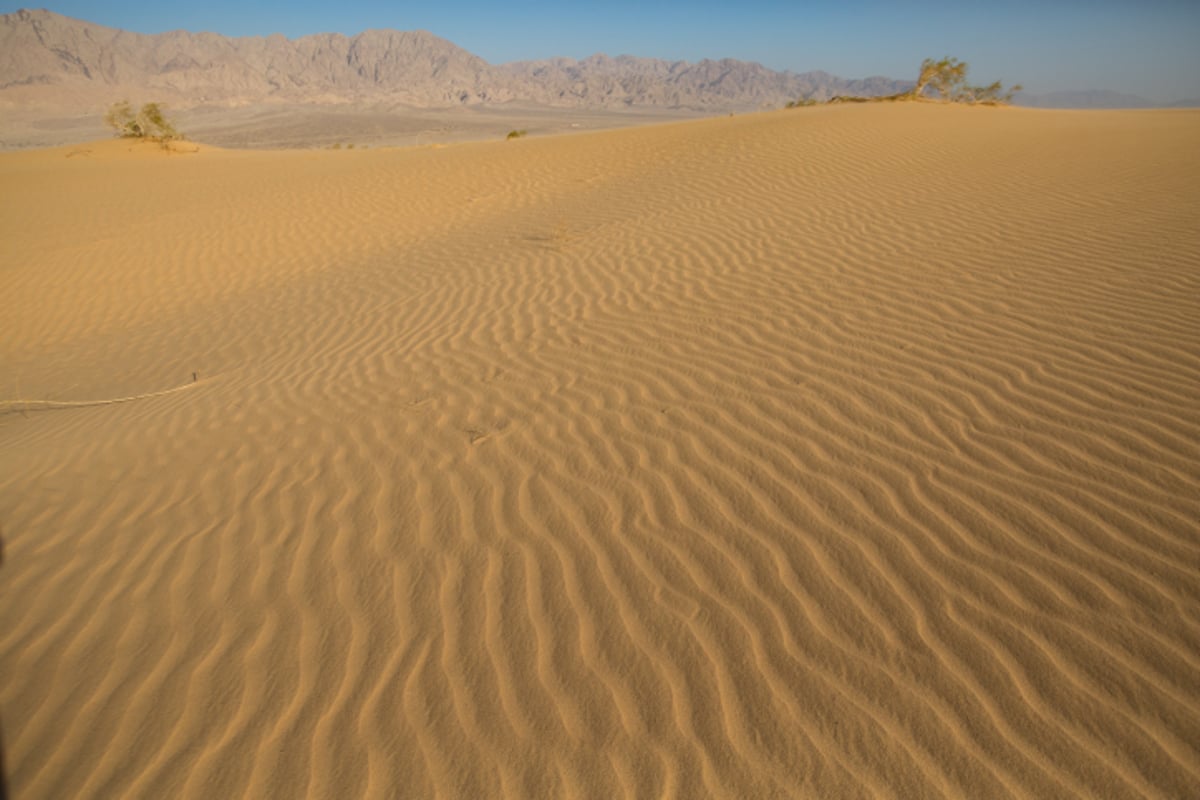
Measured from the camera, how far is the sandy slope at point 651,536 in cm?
206

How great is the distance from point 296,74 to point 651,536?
493 ft

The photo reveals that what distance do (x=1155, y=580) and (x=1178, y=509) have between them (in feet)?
1.65

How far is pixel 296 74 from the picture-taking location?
124 meters

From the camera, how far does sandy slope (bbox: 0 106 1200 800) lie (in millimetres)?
2059

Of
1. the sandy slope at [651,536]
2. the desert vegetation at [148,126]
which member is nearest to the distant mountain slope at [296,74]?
the desert vegetation at [148,126]

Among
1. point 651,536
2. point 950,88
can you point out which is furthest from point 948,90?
point 651,536

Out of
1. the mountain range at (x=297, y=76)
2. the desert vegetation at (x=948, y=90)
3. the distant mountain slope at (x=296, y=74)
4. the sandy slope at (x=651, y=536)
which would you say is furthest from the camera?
the distant mountain slope at (x=296, y=74)

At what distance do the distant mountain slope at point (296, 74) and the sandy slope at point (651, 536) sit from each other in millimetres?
107378

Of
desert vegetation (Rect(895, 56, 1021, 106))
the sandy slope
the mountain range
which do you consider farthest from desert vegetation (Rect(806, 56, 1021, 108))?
the mountain range

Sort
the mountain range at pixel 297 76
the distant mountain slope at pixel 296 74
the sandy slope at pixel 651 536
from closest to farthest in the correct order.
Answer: the sandy slope at pixel 651 536
the mountain range at pixel 297 76
the distant mountain slope at pixel 296 74

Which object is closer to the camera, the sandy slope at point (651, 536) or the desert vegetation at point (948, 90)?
the sandy slope at point (651, 536)

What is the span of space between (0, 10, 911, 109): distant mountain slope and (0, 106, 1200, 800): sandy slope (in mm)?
107378

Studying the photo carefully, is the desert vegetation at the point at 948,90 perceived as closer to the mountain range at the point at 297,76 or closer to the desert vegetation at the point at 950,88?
the desert vegetation at the point at 950,88

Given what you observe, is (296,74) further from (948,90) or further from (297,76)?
(948,90)
